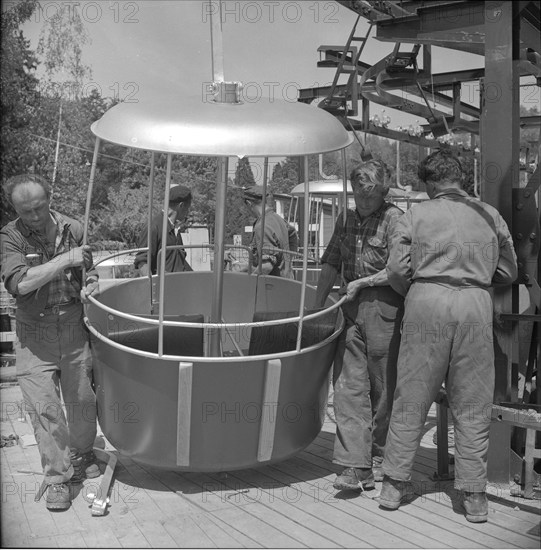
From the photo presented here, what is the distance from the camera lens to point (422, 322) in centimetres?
359

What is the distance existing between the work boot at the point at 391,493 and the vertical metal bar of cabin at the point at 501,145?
1.92 feet

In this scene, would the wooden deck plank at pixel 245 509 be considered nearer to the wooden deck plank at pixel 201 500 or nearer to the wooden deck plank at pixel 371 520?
the wooden deck plank at pixel 201 500

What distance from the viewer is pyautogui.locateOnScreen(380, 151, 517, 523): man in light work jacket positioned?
3553 mm

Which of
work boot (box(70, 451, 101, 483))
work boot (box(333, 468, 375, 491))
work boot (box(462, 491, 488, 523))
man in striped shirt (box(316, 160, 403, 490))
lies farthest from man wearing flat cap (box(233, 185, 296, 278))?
work boot (box(462, 491, 488, 523))

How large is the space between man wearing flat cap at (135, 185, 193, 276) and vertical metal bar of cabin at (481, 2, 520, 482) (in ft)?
8.10

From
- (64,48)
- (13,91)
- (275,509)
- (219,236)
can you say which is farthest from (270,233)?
(64,48)

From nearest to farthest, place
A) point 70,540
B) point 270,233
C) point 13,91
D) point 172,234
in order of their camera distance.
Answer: point 70,540 < point 172,234 < point 270,233 < point 13,91

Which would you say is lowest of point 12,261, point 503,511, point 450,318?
point 503,511

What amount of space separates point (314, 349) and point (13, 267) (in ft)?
5.48

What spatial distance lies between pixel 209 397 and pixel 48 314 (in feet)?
3.34

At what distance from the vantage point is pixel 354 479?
3994 mm

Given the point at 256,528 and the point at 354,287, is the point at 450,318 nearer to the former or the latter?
the point at 354,287

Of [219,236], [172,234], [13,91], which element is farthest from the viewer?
[13,91]

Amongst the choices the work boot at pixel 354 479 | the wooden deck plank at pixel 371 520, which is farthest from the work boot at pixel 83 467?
the work boot at pixel 354 479
